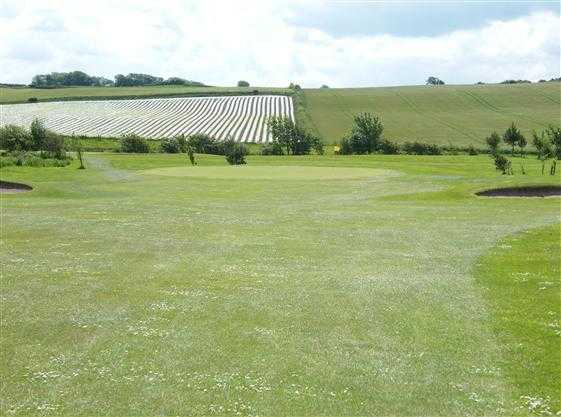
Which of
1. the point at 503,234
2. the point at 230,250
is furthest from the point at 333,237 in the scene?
the point at 503,234

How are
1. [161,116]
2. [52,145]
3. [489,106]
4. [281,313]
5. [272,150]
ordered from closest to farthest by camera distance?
[281,313]
[52,145]
[272,150]
[489,106]
[161,116]

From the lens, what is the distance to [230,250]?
89.4 ft

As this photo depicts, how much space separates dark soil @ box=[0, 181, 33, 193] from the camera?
171ft

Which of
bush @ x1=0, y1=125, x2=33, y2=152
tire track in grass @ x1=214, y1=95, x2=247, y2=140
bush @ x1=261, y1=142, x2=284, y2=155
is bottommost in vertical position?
bush @ x1=261, y1=142, x2=284, y2=155

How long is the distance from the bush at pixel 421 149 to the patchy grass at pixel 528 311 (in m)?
86.0

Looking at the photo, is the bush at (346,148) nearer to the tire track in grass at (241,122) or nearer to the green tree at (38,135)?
the tire track in grass at (241,122)

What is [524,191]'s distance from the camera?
47.2 m

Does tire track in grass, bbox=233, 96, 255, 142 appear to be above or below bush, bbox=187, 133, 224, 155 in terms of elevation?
above

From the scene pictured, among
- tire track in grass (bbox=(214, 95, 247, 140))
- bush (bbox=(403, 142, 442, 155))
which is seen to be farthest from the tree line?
tire track in grass (bbox=(214, 95, 247, 140))

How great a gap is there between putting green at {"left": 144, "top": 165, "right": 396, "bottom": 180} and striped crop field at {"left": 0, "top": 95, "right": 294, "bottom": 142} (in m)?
53.0

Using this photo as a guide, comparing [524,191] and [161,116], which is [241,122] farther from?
[524,191]

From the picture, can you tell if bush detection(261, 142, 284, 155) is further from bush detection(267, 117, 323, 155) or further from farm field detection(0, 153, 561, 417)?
farm field detection(0, 153, 561, 417)

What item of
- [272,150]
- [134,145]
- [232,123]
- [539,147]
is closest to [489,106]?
Result: [232,123]

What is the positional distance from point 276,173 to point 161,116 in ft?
333
